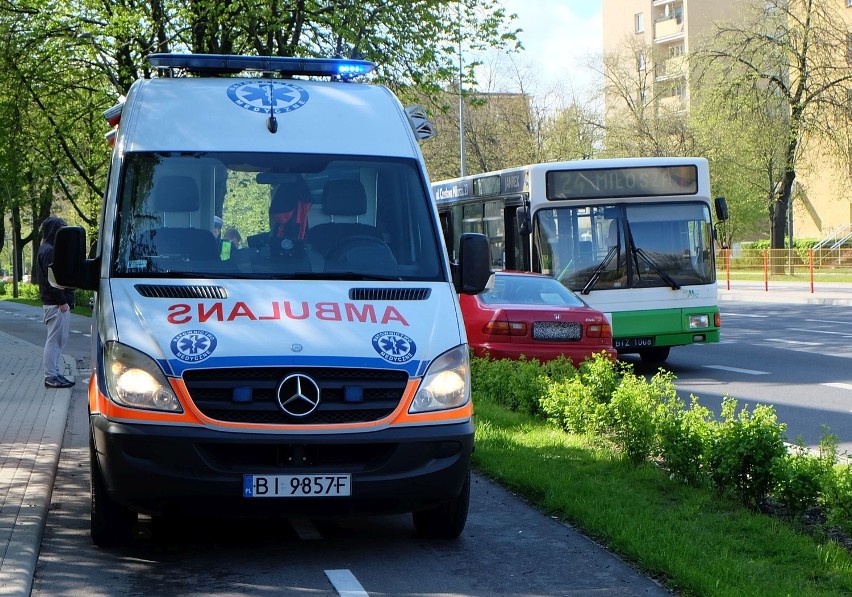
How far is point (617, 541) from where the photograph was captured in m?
6.65

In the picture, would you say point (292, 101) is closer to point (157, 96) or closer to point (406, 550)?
point (157, 96)

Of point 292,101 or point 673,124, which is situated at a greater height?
point 673,124

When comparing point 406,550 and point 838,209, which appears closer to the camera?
point 406,550

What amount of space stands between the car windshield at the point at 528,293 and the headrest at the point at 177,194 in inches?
310

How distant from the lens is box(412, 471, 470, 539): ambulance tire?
6832 mm

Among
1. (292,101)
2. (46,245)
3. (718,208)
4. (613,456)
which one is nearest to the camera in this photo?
(292,101)

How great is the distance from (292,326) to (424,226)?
132 cm

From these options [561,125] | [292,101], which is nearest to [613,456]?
[292,101]

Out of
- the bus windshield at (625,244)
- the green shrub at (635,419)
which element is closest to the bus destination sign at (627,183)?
the bus windshield at (625,244)

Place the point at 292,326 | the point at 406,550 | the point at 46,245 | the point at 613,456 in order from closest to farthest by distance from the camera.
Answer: the point at 292,326, the point at 406,550, the point at 613,456, the point at 46,245

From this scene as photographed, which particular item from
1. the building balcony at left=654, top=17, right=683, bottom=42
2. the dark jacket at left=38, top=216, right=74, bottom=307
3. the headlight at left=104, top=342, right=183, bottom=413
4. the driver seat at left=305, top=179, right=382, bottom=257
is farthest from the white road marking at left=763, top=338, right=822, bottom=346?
the building balcony at left=654, top=17, right=683, bottom=42

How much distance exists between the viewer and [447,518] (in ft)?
22.6

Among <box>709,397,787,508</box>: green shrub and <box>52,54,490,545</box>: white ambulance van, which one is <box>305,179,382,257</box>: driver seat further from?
<box>709,397,787,508</box>: green shrub

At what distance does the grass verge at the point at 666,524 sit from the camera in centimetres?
581
